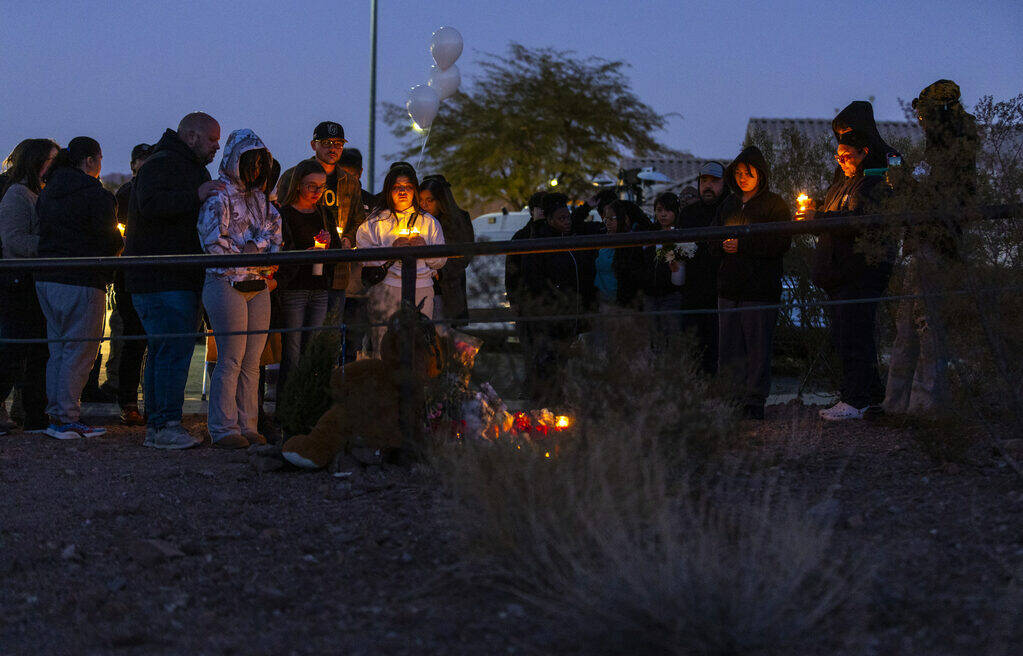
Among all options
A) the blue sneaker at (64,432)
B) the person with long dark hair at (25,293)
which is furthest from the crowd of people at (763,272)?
the person with long dark hair at (25,293)

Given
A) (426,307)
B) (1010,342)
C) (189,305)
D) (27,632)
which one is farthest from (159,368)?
(1010,342)

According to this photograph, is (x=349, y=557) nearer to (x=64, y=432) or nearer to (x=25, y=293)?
(x=64, y=432)

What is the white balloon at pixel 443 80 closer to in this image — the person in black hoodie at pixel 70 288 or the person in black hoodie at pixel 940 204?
the person in black hoodie at pixel 70 288

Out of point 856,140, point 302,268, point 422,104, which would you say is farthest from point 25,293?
point 422,104

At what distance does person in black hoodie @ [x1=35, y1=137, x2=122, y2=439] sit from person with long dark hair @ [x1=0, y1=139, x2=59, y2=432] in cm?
21

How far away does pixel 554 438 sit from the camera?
4375 mm

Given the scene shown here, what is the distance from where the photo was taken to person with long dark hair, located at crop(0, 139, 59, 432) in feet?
25.2

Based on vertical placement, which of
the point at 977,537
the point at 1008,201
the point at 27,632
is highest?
the point at 1008,201

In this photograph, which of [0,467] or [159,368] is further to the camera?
[159,368]

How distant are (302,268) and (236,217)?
0.60m

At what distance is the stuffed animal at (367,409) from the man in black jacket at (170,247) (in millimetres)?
1481

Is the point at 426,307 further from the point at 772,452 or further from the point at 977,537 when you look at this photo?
the point at 977,537

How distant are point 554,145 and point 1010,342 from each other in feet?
115

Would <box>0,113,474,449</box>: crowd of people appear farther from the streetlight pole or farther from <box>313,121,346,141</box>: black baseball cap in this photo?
the streetlight pole
